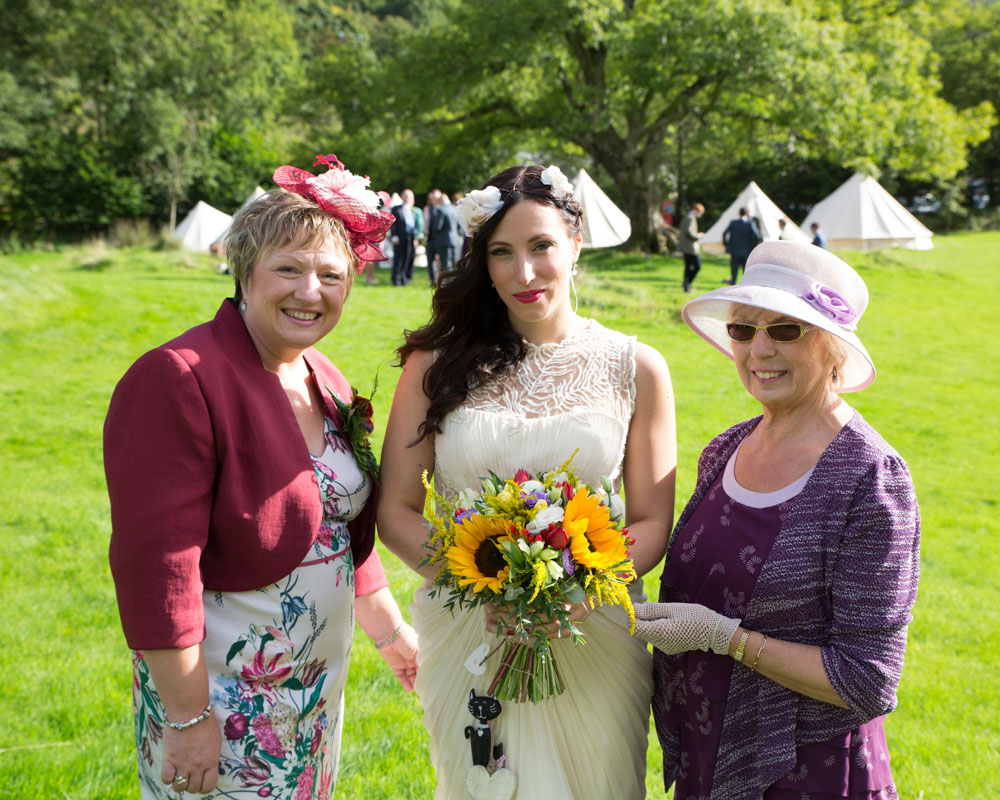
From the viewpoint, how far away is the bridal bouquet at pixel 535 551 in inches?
94.8

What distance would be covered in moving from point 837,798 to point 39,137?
43423 mm

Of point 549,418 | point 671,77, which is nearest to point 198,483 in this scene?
point 549,418

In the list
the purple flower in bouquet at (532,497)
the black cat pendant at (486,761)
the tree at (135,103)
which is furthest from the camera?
the tree at (135,103)

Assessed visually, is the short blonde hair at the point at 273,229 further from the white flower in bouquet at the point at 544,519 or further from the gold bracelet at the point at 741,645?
the gold bracelet at the point at 741,645

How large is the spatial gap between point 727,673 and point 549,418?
106cm

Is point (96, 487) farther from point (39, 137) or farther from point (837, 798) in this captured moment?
point (39, 137)

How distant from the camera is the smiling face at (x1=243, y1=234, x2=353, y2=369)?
262 centimetres

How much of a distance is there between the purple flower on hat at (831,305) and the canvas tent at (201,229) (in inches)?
1082

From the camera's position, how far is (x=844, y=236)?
28.2m

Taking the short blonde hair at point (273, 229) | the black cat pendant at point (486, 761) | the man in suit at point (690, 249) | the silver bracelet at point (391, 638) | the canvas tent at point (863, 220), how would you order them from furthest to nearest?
the canvas tent at point (863, 220) < the man in suit at point (690, 249) < the silver bracelet at point (391, 638) < the black cat pendant at point (486, 761) < the short blonde hair at point (273, 229)

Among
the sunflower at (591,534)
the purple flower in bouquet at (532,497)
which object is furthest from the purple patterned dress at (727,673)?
the purple flower in bouquet at (532,497)

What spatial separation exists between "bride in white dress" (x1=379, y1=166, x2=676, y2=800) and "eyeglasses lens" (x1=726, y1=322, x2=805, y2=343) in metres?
0.51

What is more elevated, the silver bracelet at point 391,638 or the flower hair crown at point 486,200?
the flower hair crown at point 486,200

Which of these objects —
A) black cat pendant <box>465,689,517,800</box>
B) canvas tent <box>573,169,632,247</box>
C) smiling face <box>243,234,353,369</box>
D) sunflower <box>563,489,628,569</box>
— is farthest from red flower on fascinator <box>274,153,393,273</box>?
canvas tent <box>573,169,632,247</box>
